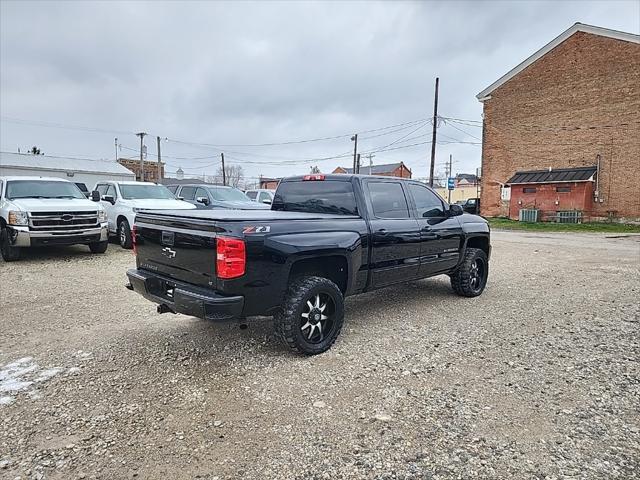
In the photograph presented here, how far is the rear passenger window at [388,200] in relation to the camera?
5.11 meters

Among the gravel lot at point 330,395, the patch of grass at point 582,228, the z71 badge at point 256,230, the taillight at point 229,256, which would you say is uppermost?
the z71 badge at point 256,230

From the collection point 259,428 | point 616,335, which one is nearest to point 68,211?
point 259,428

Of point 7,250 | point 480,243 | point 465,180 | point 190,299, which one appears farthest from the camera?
point 465,180

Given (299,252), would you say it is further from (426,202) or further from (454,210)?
(454,210)

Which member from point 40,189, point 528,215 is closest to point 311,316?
point 40,189

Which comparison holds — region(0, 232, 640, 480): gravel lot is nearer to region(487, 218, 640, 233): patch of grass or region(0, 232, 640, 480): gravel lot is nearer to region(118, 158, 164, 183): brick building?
region(487, 218, 640, 233): patch of grass

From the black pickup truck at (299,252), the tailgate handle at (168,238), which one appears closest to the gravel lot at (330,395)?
the black pickup truck at (299,252)

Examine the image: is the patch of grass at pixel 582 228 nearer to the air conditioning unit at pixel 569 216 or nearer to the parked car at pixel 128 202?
the air conditioning unit at pixel 569 216

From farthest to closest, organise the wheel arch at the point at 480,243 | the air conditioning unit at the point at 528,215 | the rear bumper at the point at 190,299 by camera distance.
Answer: the air conditioning unit at the point at 528,215
the wheel arch at the point at 480,243
the rear bumper at the point at 190,299

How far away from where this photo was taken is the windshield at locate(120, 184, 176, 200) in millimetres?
11616

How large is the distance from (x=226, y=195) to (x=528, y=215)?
1987 cm

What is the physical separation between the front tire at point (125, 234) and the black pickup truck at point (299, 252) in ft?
22.4

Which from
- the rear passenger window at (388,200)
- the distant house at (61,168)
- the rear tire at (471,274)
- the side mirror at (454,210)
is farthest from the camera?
the distant house at (61,168)

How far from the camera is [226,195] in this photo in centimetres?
1429
